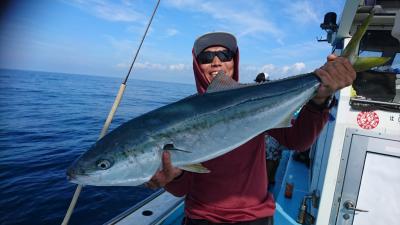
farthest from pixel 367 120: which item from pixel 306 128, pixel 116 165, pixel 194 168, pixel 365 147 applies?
pixel 116 165

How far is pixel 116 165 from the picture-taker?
185cm

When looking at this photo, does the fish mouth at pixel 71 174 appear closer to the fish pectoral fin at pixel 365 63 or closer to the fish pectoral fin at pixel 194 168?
the fish pectoral fin at pixel 194 168

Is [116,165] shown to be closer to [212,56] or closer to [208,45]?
[212,56]

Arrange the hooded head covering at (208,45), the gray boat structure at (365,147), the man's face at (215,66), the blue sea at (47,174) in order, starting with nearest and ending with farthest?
the man's face at (215,66)
the hooded head covering at (208,45)
the gray boat structure at (365,147)
the blue sea at (47,174)

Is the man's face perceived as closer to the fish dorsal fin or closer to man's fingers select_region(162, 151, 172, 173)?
the fish dorsal fin

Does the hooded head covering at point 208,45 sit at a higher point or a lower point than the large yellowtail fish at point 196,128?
higher

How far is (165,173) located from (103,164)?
421 mm

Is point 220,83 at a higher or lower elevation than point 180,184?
higher

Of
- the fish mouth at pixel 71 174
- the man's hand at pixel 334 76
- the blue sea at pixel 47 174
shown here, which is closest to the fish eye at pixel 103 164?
the fish mouth at pixel 71 174

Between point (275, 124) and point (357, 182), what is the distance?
7.67 feet

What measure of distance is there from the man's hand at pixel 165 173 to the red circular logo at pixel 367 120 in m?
2.82

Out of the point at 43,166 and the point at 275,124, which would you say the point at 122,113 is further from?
the point at 275,124

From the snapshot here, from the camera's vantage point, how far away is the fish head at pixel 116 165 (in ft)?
6.04

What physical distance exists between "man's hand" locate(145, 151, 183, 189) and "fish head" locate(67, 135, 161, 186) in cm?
5
